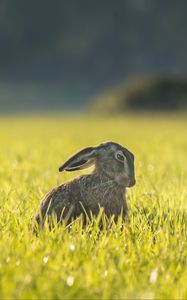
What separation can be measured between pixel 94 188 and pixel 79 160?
0.91ft

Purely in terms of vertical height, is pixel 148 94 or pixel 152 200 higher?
pixel 148 94

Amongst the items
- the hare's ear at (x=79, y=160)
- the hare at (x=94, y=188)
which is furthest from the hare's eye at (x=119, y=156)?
the hare's ear at (x=79, y=160)

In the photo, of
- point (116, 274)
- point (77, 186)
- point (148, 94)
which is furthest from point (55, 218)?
point (148, 94)

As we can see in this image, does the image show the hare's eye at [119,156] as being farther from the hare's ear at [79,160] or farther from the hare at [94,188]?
the hare's ear at [79,160]

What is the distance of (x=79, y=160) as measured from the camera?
541cm

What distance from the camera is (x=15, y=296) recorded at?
11.7 ft

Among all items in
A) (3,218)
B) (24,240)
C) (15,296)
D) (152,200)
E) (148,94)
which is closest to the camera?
(15,296)

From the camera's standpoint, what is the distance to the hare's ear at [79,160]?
5.37m

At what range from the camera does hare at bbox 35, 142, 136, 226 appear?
5324mm

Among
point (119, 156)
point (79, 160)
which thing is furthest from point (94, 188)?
point (119, 156)

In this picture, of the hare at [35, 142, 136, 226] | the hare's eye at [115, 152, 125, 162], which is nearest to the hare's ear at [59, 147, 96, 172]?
the hare at [35, 142, 136, 226]

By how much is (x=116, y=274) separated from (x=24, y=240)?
999 millimetres

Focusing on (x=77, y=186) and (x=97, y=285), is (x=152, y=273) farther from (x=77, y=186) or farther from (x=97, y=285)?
(x=77, y=186)

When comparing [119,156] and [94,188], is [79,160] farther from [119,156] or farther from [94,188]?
[119,156]
